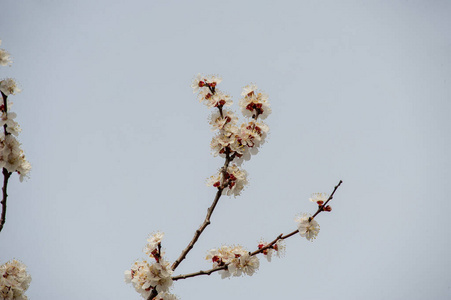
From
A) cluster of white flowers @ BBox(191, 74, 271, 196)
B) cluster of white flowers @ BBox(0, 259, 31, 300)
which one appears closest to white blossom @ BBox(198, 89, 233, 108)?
cluster of white flowers @ BBox(191, 74, 271, 196)

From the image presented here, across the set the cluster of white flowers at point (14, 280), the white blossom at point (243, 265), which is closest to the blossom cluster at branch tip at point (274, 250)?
the white blossom at point (243, 265)

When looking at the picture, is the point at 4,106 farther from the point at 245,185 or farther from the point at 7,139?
the point at 245,185

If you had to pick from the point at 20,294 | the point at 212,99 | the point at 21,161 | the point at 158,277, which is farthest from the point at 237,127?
the point at 20,294

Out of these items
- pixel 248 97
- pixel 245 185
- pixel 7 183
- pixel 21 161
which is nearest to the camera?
pixel 7 183

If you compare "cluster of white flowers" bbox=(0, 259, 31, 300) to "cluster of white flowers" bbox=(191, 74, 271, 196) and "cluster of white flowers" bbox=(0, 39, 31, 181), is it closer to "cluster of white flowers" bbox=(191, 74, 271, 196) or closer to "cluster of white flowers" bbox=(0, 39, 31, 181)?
"cluster of white flowers" bbox=(0, 39, 31, 181)

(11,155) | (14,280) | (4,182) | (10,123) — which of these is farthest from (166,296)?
(10,123)

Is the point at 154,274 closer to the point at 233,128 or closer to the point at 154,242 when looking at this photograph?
the point at 154,242
